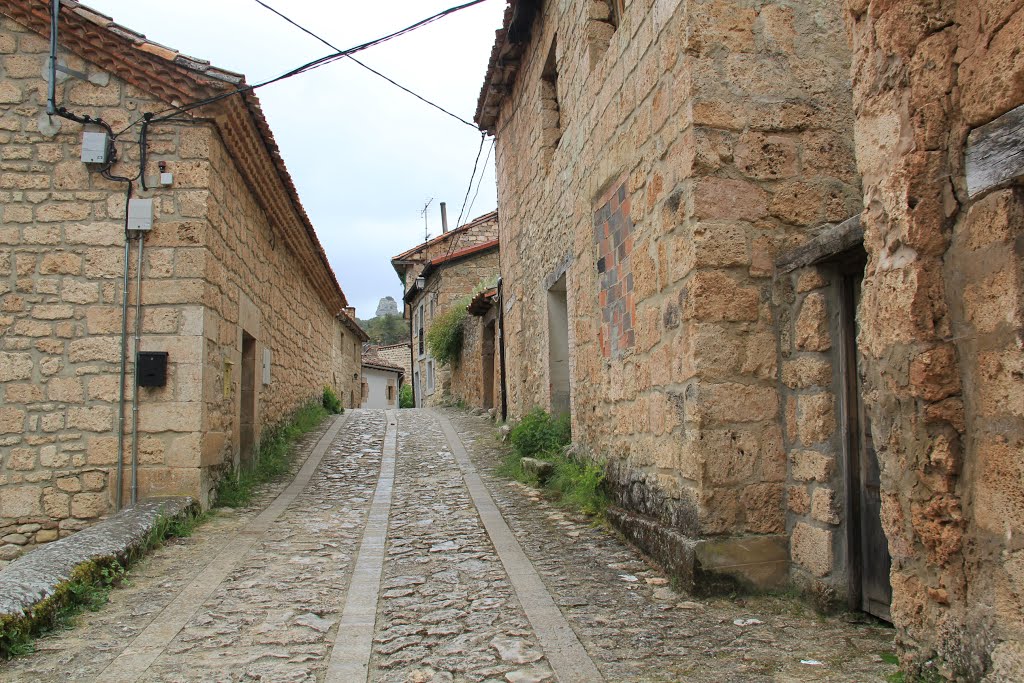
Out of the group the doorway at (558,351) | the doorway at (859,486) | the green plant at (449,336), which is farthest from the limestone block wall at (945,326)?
the green plant at (449,336)

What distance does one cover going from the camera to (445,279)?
68.0ft

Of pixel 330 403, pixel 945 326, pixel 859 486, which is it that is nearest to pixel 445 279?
pixel 330 403

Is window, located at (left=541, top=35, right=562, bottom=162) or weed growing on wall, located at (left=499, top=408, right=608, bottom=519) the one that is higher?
window, located at (left=541, top=35, right=562, bottom=162)

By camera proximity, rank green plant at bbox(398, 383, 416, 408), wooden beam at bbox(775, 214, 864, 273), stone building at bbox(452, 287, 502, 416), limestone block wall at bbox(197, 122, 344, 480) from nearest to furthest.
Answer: wooden beam at bbox(775, 214, 864, 273) → limestone block wall at bbox(197, 122, 344, 480) → stone building at bbox(452, 287, 502, 416) → green plant at bbox(398, 383, 416, 408)

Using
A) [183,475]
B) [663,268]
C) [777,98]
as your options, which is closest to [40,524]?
[183,475]

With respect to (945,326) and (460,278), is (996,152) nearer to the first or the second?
(945,326)

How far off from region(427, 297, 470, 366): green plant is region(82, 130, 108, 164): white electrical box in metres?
11.0

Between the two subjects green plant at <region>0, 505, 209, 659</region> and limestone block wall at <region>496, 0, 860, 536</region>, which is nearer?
green plant at <region>0, 505, 209, 659</region>

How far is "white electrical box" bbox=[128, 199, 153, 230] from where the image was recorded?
5.99 m

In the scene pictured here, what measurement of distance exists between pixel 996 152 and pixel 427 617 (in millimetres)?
3043

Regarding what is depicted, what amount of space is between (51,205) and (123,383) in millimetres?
1535

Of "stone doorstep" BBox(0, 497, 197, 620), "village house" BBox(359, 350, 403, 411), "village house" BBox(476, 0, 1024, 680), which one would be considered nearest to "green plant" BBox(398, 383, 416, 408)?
"village house" BBox(359, 350, 403, 411)

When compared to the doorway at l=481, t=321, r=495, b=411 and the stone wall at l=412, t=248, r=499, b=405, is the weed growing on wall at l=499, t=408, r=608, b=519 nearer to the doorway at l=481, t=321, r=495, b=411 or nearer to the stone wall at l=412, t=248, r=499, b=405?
the doorway at l=481, t=321, r=495, b=411

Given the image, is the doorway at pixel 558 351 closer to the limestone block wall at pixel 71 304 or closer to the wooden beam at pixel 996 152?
the limestone block wall at pixel 71 304
